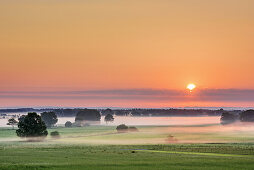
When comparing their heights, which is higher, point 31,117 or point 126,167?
point 31,117

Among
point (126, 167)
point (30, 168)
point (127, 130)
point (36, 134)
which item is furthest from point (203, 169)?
point (127, 130)

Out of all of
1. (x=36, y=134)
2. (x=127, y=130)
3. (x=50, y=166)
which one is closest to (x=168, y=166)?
(x=50, y=166)

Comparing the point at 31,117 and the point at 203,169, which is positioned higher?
the point at 31,117

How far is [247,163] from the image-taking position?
218 ft

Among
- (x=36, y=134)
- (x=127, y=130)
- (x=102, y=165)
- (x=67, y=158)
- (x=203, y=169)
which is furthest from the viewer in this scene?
(x=127, y=130)

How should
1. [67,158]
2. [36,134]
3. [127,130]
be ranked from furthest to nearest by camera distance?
[127,130] → [36,134] → [67,158]

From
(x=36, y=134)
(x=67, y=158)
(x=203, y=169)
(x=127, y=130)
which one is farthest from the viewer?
(x=127, y=130)

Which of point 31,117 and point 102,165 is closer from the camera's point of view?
point 102,165

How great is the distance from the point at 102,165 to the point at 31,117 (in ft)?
255

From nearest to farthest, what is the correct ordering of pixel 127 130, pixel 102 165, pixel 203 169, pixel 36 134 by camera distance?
pixel 203 169, pixel 102 165, pixel 36 134, pixel 127 130

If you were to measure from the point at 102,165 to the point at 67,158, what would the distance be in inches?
451

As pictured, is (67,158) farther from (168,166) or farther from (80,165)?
(168,166)

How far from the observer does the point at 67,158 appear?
7506cm

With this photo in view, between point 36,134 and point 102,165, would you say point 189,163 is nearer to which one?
point 102,165
